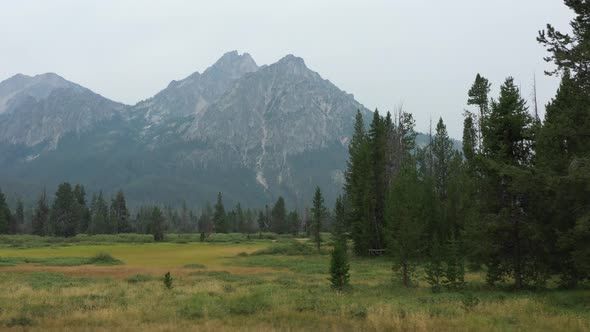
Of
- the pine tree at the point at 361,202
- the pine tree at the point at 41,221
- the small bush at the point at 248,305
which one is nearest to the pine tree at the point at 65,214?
the pine tree at the point at 41,221

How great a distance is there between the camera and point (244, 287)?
3008 cm

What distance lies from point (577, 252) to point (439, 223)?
111 feet

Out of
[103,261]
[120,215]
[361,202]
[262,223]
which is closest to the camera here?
[103,261]

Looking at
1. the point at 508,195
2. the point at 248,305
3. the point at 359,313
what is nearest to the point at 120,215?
the point at 248,305

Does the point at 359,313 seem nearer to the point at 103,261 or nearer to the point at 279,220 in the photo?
the point at 103,261

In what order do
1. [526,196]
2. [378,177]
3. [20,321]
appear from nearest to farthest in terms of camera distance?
[20,321] < [526,196] < [378,177]

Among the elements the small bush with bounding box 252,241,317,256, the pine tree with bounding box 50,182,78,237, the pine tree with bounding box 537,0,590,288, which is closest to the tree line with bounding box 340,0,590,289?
the pine tree with bounding box 537,0,590,288

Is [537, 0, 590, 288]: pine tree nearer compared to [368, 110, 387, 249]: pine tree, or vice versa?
[537, 0, 590, 288]: pine tree

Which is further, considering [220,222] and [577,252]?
[220,222]

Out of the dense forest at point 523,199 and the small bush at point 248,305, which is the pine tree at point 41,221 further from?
the small bush at point 248,305

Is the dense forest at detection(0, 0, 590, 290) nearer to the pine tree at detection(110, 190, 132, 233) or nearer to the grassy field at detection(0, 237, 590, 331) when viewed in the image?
the grassy field at detection(0, 237, 590, 331)

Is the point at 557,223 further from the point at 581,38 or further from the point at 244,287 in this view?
the point at 244,287

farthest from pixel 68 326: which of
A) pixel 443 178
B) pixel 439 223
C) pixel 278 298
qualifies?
pixel 443 178

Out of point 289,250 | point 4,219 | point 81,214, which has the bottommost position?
point 289,250
